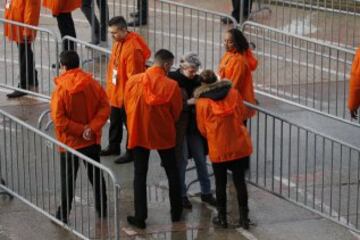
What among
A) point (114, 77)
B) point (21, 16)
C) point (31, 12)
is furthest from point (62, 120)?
point (21, 16)

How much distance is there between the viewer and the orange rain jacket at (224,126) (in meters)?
10.3

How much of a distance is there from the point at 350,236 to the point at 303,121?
3314 millimetres

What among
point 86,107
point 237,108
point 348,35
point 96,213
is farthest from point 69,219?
point 348,35

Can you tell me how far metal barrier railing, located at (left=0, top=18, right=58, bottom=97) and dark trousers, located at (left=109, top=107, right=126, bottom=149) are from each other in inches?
58.4

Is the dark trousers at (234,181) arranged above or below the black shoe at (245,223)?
above

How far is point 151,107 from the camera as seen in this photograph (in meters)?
10.3

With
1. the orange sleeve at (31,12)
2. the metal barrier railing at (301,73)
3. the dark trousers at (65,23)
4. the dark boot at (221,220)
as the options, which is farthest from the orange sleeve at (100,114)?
the dark trousers at (65,23)

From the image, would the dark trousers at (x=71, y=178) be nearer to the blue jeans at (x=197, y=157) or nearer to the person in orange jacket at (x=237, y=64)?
the blue jeans at (x=197, y=157)

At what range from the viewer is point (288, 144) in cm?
1258

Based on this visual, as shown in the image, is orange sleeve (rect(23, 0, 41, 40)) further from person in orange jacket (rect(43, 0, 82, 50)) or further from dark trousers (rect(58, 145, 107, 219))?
dark trousers (rect(58, 145, 107, 219))

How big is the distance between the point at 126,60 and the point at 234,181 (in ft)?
6.79

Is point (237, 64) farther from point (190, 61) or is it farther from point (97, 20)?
point (97, 20)

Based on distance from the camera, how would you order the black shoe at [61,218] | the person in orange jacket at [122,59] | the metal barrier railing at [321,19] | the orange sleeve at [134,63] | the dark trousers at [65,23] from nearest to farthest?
the black shoe at [61,218], the person in orange jacket at [122,59], the orange sleeve at [134,63], the dark trousers at [65,23], the metal barrier railing at [321,19]

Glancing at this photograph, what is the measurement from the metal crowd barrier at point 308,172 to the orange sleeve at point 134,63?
1.36m
